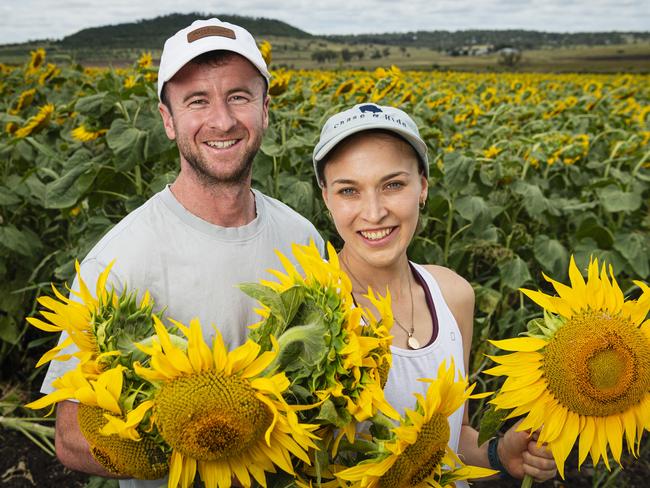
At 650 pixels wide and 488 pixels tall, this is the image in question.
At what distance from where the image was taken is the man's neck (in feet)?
5.78

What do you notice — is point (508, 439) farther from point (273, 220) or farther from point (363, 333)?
point (273, 220)

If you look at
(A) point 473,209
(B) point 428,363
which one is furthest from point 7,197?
(B) point 428,363

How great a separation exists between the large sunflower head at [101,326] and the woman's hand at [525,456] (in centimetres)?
69

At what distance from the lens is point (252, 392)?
2.71ft

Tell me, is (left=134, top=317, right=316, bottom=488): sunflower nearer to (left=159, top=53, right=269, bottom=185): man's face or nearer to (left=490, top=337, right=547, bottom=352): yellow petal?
(left=490, top=337, right=547, bottom=352): yellow petal

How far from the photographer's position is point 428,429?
0.97 meters

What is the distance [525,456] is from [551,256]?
2.20m

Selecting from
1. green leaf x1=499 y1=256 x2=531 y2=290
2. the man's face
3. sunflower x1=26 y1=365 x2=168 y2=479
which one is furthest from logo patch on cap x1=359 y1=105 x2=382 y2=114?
green leaf x1=499 y1=256 x2=531 y2=290

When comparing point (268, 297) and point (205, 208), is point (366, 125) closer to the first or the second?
point (205, 208)

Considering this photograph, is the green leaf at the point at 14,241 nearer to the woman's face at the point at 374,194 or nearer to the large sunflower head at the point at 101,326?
the woman's face at the point at 374,194

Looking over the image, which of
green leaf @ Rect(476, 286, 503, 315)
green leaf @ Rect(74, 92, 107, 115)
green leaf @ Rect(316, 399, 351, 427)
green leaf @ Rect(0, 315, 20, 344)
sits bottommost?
green leaf @ Rect(0, 315, 20, 344)

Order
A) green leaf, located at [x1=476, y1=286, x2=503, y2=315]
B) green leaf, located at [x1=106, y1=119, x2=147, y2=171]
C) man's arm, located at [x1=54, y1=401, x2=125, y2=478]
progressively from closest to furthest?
man's arm, located at [x1=54, y1=401, x2=125, y2=478] < green leaf, located at [x1=106, y1=119, x2=147, y2=171] < green leaf, located at [x1=476, y1=286, x2=503, y2=315]

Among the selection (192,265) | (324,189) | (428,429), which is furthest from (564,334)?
(192,265)

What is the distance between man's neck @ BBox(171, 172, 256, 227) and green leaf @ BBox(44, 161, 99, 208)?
1.03 m
